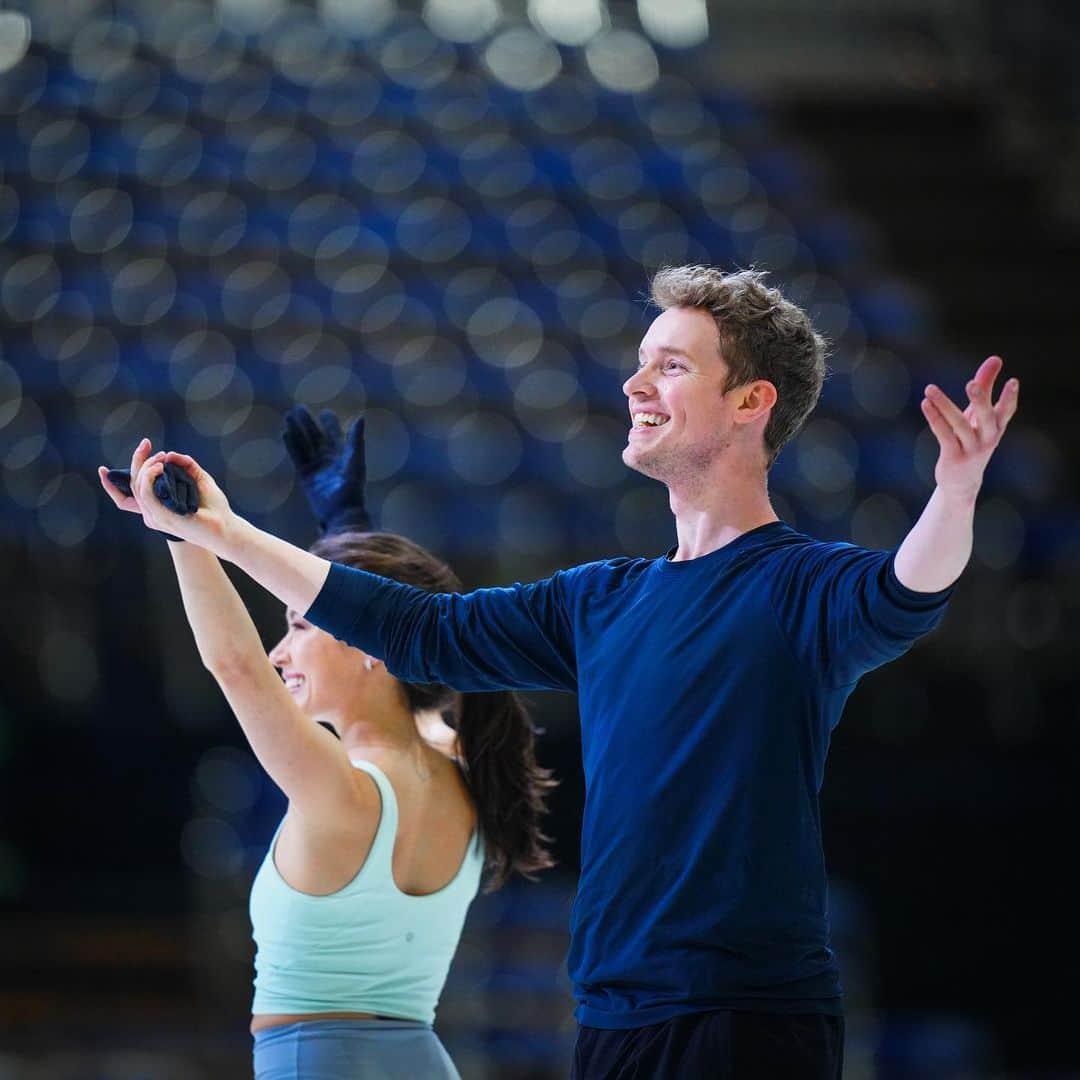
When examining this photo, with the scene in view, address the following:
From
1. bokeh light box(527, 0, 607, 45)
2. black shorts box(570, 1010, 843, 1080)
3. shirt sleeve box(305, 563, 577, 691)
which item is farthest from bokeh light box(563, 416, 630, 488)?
black shorts box(570, 1010, 843, 1080)

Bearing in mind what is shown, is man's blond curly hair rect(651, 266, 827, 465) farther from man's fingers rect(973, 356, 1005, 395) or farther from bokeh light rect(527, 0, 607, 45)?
bokeh light rect(527, 0, 607, 45)

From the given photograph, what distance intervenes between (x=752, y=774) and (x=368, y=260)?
5.75 m

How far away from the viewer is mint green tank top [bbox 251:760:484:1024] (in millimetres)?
2088

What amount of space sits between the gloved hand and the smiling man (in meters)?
0.61

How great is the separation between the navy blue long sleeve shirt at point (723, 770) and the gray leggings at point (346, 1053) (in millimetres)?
553

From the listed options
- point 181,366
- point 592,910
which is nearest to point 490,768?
point 592,910

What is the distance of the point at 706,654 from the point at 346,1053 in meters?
0.84

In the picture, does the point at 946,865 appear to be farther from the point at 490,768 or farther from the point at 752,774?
the point at 752,774

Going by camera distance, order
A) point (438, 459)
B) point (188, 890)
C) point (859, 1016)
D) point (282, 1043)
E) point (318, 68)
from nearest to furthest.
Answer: point (282, 1043), point (859, 1016), point (188, 890), point (438, 459), point (318, 68)

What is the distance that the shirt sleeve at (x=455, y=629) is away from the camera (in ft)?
5.87

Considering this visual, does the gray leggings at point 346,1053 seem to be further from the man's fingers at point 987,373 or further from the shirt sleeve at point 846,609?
the man's fingers at point 987,373

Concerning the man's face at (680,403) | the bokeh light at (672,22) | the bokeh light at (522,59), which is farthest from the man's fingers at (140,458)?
the bokeh light at (672,22)

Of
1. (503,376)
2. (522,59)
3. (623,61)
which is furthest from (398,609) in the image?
(623,61)

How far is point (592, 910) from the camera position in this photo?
161cm
